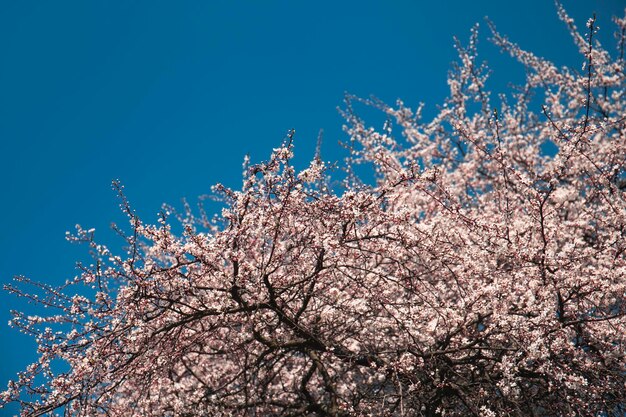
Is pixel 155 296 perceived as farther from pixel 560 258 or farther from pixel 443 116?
pixel 443 116

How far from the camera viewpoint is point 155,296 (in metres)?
4.80

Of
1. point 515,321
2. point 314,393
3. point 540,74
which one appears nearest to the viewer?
point 515,321

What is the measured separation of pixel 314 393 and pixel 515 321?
3.61m

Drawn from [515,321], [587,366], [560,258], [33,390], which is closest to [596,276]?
[560,258]

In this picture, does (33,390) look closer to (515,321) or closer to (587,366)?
(515,321)

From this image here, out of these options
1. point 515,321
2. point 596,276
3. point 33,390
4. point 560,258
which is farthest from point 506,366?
point 33,390

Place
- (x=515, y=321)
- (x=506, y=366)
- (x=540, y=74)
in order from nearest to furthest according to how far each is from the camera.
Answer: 1. (x=506, y=366)
2. (x=515, y=321)
3. (x=540, y=74)

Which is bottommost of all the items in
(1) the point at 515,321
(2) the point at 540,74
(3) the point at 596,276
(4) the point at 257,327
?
(1) the point at 515,321

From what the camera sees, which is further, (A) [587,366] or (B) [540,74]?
(B) [540,74]

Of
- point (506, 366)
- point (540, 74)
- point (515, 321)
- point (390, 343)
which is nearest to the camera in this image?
point (506, 366)

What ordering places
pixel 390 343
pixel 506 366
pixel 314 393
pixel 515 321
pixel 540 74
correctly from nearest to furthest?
pixel 506 366 < pixel 515 321 < pixel 390 343 < pixel 314 393 < pixel 540 74

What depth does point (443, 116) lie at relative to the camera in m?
11.8

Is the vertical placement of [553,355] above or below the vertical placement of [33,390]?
below

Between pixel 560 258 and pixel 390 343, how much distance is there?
7.31ft
